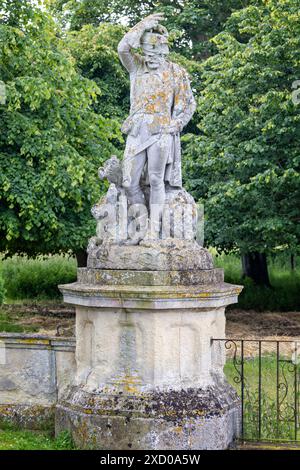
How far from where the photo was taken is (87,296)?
24.5 feet

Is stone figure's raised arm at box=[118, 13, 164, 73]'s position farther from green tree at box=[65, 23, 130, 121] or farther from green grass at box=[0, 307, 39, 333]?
green tree at box=[65, 23, 130, 121]

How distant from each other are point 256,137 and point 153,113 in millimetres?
9952

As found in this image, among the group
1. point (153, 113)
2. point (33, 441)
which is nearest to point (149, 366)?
point (33, 441)

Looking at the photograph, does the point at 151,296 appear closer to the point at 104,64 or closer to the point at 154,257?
the point at 154,257

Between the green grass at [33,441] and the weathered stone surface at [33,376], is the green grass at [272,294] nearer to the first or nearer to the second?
the weathered stone surface at [33,376]

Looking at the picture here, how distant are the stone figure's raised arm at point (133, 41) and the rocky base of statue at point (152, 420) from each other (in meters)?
3.24

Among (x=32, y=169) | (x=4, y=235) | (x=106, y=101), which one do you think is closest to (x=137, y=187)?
(x=32, y=169)

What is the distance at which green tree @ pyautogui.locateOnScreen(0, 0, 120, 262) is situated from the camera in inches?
581

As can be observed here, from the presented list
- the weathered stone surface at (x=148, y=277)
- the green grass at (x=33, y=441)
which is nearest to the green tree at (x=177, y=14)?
the weathered stone surface at (x=148, y=277)

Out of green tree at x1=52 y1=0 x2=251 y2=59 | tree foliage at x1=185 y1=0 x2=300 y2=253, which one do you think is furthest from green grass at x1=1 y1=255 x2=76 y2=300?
tree foliage at x1=185 y1=0 x2=300 y2=253

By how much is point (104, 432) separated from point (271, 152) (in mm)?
11058

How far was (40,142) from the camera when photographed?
49.0 ft

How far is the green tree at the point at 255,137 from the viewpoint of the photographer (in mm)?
16625
